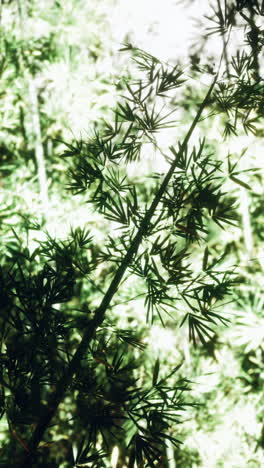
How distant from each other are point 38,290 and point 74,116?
81.1 inches

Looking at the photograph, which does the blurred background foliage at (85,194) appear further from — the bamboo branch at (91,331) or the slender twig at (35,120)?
the bamboo branch at (91,331)

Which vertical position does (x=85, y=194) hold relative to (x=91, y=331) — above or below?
above

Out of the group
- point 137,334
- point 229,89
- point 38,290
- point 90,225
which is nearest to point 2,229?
point 90,225

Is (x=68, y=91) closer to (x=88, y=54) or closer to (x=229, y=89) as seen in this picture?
(x=88, y=54)

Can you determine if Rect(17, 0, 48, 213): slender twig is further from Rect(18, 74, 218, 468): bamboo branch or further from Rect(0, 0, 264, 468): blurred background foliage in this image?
Rect(18, 74, 218, 468): bamboo branch

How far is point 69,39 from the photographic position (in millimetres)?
2992

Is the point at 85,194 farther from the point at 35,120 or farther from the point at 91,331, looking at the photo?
the point at 91,331

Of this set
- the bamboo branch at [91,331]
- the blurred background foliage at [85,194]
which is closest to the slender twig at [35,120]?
the blurred background foliage at [85,194]

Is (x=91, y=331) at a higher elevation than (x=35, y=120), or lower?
lower

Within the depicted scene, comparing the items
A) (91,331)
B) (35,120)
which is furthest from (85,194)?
(91,331)

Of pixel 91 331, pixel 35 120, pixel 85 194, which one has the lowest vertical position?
pixel 91 331

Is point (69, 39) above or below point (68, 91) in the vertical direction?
above

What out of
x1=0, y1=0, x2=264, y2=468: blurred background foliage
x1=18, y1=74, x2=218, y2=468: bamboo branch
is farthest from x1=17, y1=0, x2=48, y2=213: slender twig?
x1=18, y1=74, x2=218, y2=468: bamboo branch

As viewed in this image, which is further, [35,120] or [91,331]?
[35,120]
